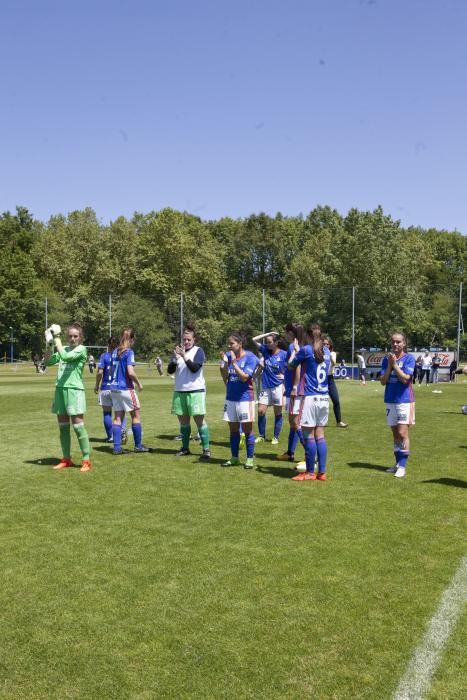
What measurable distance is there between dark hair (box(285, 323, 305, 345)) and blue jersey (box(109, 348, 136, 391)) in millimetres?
2794

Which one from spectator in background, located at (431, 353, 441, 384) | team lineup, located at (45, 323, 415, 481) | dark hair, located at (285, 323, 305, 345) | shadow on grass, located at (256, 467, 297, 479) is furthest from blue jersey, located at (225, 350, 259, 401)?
spectator in background, located at (431, 353, 441, 384)

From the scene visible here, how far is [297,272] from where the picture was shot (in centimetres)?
7912

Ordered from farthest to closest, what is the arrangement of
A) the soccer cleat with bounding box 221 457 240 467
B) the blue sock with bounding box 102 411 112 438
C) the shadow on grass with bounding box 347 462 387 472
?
1. the blue sock with bounding box 102 411 112 438
2. the soccer cleat with bounding box 221 457 240 467
3. the shadow on grass with bounding box 347 462 387 472

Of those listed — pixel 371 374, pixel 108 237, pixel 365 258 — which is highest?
pixel 108 237

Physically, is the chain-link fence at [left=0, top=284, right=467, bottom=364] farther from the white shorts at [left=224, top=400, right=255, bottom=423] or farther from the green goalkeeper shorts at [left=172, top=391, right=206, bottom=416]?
the white shorts at [left=224, top=400, right=255, bottom=423]

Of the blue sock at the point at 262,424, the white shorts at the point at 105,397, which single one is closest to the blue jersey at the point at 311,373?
the blue sock at the point at 262,424

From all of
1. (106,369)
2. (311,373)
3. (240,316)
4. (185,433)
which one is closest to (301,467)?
(311,373)

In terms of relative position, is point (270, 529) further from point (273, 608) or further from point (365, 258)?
point (365, 258)

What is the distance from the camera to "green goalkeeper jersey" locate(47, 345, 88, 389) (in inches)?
369

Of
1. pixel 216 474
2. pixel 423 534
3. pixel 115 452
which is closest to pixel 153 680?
pixel 423 534

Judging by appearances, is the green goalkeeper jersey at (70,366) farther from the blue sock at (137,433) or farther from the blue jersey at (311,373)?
the blue jersey at (311,373)

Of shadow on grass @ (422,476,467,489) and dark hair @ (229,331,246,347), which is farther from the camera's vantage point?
dark hair @ (229,331,246,347)

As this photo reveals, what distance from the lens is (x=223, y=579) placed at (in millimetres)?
5098

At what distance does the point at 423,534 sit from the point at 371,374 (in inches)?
1423
